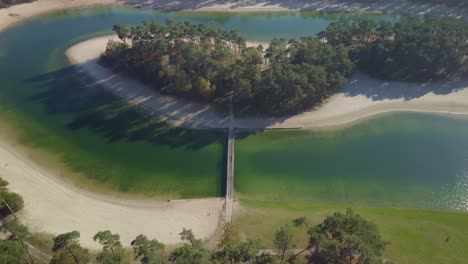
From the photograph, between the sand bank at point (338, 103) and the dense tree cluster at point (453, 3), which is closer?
the sand bank at point (338, 103)

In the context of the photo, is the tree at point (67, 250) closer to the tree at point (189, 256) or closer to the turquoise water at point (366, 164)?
the tree at point (189, 256)

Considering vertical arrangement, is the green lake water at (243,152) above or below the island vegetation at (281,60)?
below

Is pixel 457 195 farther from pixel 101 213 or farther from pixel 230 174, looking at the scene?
pixel 101 213

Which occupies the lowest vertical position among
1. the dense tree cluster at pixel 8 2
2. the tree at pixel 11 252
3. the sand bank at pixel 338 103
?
the tree at pixel 11 252

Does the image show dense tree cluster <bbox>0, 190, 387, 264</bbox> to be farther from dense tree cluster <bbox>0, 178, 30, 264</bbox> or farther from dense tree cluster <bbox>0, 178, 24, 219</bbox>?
dense tree cluster <bbox>0, 178, 24, 219</bbox>

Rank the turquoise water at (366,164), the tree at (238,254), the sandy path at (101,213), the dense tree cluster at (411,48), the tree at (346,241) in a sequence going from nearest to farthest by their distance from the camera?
the tree at (238,254) < the tree at (346,241) < the sandy path at (101,213) < the turquoise water at (366,164) < the dense tree cluster at (411,48)

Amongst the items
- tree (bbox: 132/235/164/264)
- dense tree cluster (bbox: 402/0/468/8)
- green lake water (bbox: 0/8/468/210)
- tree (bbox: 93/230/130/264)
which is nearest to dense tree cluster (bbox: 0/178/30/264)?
tree (bbox: 93/230/130/264)

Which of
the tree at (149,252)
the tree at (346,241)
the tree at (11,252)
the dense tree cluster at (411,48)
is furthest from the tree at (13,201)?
the dense tree cluster at (411,48)
